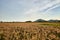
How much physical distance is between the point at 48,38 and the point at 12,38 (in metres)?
2.29

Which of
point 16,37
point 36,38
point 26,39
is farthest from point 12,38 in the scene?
point 36,38

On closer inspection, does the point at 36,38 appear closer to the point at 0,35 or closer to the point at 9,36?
the point at 9,36

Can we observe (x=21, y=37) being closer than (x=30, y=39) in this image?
No

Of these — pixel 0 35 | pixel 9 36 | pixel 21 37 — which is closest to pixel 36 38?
pixel 21 37

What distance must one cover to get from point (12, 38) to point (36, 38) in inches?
56.2

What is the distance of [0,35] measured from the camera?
9125 mm

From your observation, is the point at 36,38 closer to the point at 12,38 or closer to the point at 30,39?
the point at 30,39

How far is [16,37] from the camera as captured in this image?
869cm

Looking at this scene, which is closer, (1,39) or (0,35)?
(1,39)

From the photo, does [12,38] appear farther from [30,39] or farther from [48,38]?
[48,38]

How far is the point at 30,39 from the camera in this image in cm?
834

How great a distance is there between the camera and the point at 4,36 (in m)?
8.92

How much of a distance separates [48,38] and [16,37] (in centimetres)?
205

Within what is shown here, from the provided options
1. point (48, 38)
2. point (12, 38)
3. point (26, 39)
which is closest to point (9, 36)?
point (12, 38)
